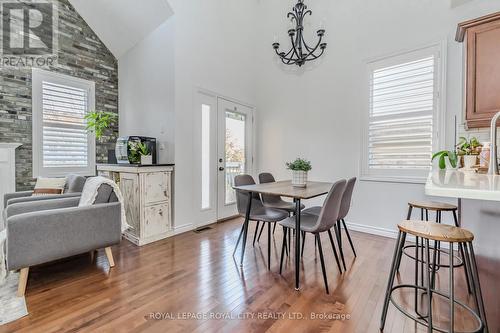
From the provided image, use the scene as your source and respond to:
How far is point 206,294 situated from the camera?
1953 millimetres

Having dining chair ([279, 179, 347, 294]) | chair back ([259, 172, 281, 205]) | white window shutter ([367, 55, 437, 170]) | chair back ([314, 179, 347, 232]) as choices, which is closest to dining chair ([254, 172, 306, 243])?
chair back ([259, 172, 281, 205])

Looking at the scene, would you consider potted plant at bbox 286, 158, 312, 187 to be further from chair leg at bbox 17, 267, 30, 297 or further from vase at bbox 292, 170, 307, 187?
chair leg at bbox 17, 267, 30, 297

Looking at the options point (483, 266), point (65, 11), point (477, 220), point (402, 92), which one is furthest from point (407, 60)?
point (65, 11)

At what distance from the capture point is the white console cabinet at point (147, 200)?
9.98 ft

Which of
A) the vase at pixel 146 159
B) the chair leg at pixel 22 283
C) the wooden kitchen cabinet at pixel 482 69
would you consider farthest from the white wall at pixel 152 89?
the wooden kitchen cabinet at pixel 482 69

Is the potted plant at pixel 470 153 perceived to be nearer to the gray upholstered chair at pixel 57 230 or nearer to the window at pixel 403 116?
the window at pixel 403 116

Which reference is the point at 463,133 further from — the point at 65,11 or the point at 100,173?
the point at 65,11

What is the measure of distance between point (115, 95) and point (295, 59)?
3.39 m

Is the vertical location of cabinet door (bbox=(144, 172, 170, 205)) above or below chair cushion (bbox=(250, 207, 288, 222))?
above

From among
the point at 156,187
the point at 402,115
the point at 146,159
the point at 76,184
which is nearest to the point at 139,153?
the point at 146,159

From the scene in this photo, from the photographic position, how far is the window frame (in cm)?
292

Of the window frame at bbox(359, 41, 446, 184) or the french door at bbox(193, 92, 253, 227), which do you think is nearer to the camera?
the window frame at bbox(359, 41, 446, 184)

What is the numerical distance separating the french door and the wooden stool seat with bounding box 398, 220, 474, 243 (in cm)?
291

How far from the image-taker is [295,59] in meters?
4.08
